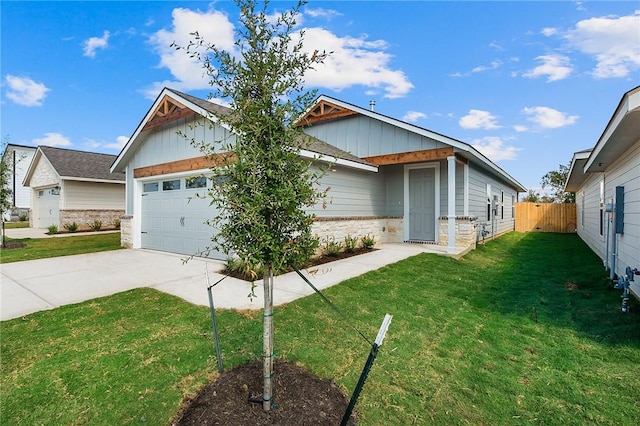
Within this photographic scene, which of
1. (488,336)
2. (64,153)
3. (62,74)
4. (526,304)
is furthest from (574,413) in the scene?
(64,153)

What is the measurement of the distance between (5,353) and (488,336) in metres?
5.38

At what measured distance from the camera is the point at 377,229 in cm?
1135

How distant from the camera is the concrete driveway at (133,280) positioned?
497cm

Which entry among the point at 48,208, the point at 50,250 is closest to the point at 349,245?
the point at 50,250

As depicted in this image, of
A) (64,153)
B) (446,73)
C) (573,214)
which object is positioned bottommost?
(573,214)

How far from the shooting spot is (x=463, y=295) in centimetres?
570

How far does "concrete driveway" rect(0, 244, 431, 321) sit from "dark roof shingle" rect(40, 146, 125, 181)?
10370mm

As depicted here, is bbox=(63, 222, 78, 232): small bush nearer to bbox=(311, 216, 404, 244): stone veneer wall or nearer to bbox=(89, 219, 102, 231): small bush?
bbox=(89, 219, 102, 231): small bush

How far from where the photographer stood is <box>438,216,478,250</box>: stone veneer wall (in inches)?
401

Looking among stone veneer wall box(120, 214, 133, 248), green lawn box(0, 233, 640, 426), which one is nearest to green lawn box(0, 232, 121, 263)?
stone veneer wall box(120, 214, 133, 248)

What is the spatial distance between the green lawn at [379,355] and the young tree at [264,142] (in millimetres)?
1050

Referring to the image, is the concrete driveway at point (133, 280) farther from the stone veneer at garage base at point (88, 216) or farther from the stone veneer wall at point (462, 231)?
the stone veneer at garage base at point (88, 216)

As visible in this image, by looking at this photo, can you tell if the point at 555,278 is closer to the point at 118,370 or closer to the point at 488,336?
the point at 488,336

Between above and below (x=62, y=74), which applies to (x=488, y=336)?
below
